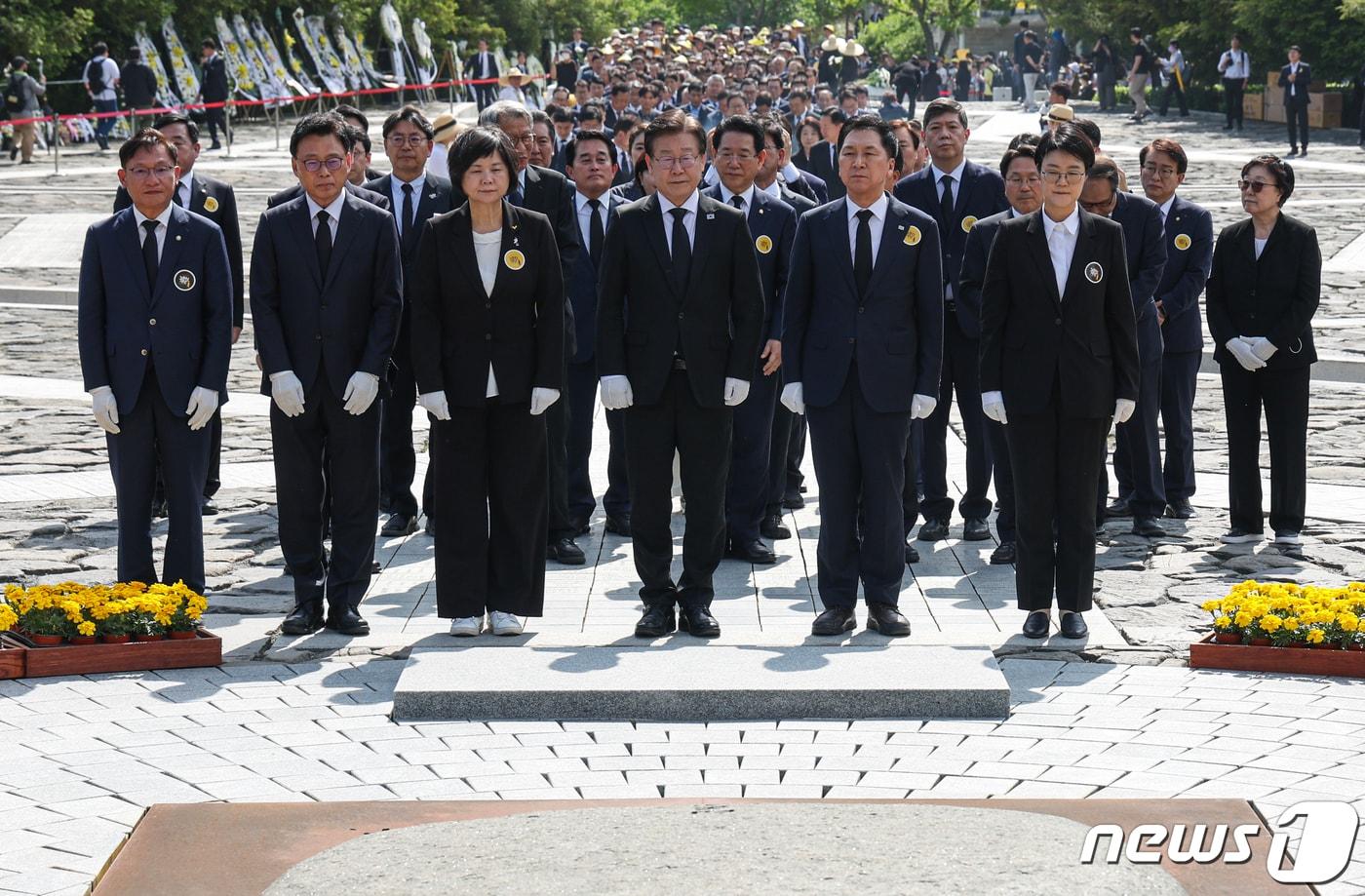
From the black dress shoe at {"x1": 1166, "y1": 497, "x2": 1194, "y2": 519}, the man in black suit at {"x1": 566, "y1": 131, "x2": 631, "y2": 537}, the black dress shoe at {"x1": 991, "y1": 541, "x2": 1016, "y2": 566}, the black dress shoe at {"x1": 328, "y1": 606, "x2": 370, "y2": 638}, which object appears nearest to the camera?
the black dress shoe at {"x1": 328, "y1": 606, "x2": 370, "y2": 638}

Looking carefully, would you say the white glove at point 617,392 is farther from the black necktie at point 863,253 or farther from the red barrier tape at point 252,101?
the red barrier tape at point 252,101

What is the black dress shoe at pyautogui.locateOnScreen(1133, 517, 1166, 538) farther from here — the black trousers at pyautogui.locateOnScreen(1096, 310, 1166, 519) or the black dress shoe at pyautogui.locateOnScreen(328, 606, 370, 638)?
the black dress shoe at pyautogui.locateOnScreen(328, 606, 370, 638)

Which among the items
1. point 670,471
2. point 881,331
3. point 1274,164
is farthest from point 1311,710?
point 1274,164

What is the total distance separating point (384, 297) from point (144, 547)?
1437 mm

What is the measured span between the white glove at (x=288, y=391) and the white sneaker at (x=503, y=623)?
1124mm

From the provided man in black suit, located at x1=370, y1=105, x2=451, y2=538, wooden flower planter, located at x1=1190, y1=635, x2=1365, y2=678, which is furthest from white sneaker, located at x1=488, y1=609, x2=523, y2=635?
wooden flower planter, located at x1=1190, y1=635, x2=1365, y2=678

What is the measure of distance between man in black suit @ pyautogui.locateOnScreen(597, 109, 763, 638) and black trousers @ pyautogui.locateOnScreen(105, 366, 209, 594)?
5.76 ft

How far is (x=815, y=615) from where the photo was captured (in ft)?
25.6

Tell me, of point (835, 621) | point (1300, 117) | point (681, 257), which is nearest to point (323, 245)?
point (681, 257)

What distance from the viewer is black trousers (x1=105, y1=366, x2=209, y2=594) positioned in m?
7.59

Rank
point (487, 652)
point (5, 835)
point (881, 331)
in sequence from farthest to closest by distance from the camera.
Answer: point (881, 331), point (487, 652), point (5, 835)

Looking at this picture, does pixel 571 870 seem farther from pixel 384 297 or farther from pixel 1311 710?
pixel 384 297

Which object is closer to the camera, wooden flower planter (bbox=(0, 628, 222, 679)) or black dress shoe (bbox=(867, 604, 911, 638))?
wooden flower planter (bbox=(0, 628, 222, 679))

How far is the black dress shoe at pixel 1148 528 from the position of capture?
9266 mm
